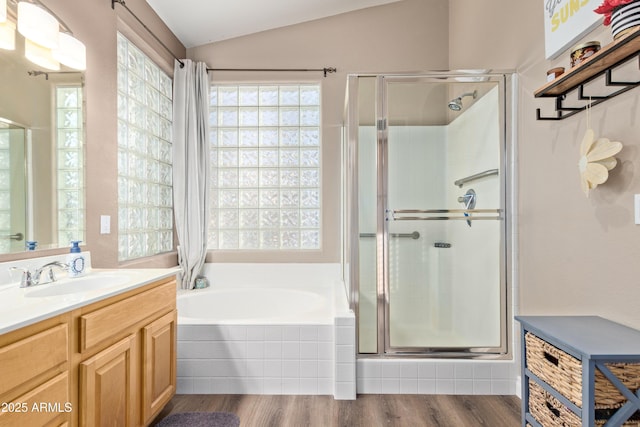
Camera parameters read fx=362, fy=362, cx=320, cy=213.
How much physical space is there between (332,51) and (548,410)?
3.04 meters

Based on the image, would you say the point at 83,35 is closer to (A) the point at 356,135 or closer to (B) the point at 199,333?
(A) the point at 356,135

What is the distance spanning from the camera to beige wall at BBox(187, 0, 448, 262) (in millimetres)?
3287

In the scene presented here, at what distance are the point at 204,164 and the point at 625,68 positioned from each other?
279 cm

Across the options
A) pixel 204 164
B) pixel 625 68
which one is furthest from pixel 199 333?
pixel 625 68

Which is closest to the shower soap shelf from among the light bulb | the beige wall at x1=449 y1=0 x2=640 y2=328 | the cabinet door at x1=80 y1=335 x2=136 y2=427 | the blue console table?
the beige wall at x1=449 y1=0 x2=640 y2=328

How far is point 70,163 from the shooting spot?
193 centimetres

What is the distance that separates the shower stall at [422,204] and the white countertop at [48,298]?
4.08ft

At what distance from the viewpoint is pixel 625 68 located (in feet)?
4.48

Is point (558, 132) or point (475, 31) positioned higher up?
point (475, 31)

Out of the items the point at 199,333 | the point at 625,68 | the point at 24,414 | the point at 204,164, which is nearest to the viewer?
the point at 24,414

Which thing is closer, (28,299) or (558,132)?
(28,299)

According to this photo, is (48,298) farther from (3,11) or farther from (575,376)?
(575,376)

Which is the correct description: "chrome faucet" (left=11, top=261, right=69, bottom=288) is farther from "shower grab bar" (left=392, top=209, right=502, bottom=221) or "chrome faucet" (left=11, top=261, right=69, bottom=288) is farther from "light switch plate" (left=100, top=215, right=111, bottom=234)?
"shower grab bar" (left=392, top=209, right=502, bottom=221)

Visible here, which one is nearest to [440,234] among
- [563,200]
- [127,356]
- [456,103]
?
[563,200]
